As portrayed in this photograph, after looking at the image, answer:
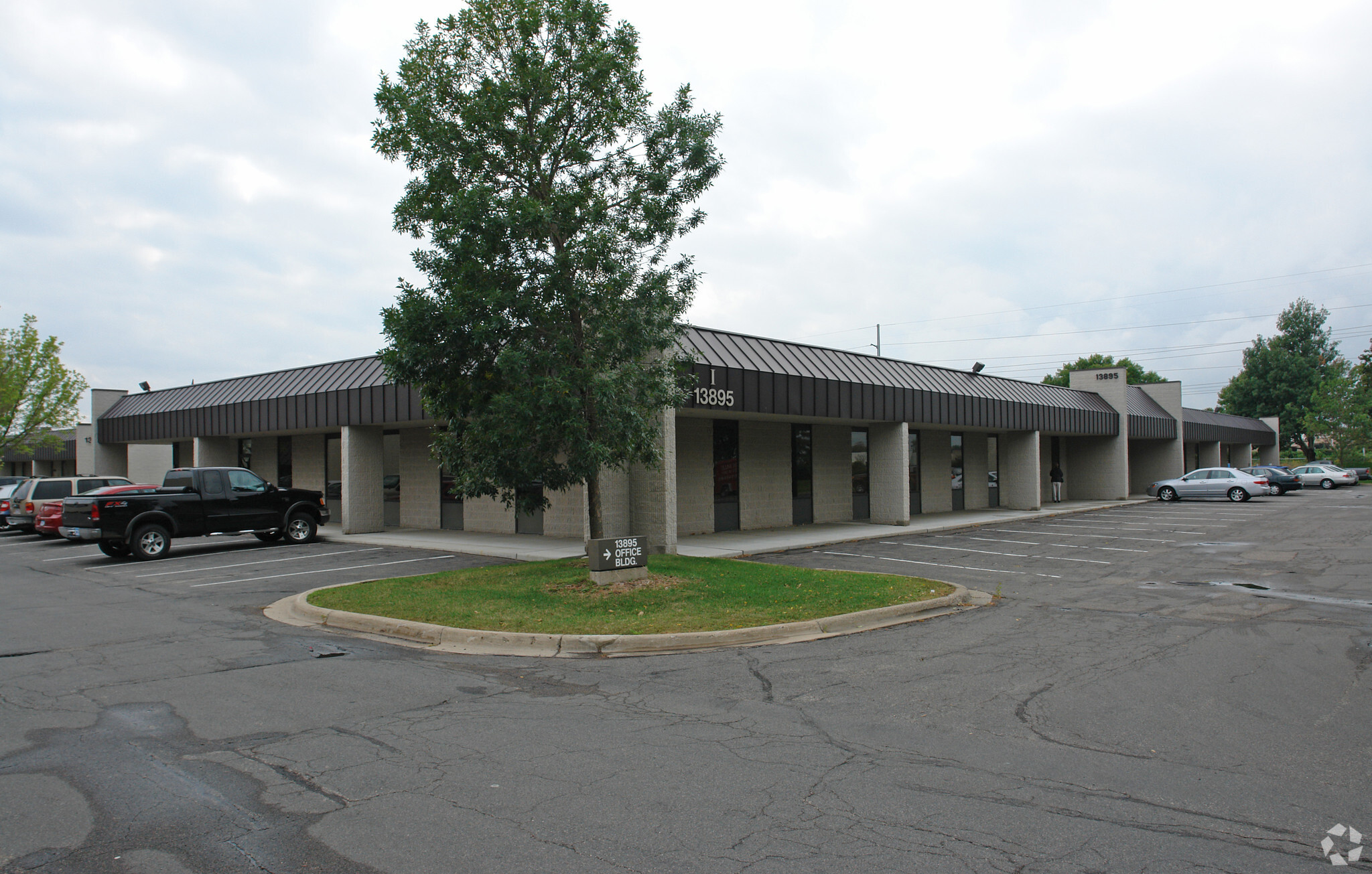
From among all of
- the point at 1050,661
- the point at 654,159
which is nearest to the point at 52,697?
the point at 1050,661

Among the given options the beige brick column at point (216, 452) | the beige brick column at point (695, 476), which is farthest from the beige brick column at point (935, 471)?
the beige brick column at point (216, 452)

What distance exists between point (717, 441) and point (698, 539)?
314 centimetres

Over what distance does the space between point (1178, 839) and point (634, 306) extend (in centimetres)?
995

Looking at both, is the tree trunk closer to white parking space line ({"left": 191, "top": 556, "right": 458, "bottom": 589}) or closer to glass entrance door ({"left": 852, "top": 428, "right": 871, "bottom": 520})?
white parking space line ({"left": 191, "top": 556, "right": 458, "bottom": 589})

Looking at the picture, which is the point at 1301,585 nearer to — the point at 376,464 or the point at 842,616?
the point at 842,616

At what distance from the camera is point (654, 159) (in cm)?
1316

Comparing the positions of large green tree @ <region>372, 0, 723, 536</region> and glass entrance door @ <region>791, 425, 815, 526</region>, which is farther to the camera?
glass entrance door @ <region>791, 425, 815, 526</region>

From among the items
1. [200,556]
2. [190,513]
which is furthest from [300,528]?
[190,513]

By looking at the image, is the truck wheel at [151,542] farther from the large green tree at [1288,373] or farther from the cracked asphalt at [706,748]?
the large green tree at [1288,373]

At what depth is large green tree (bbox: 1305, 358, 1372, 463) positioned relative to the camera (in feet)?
200

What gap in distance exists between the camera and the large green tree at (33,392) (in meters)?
37.2

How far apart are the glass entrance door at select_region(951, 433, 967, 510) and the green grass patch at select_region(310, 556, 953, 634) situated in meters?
18.3

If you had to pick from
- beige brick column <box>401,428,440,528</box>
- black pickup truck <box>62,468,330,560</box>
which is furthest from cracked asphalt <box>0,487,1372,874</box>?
beige brick column <box>401,428,440,528</box>

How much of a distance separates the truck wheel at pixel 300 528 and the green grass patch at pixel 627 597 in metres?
8.25
